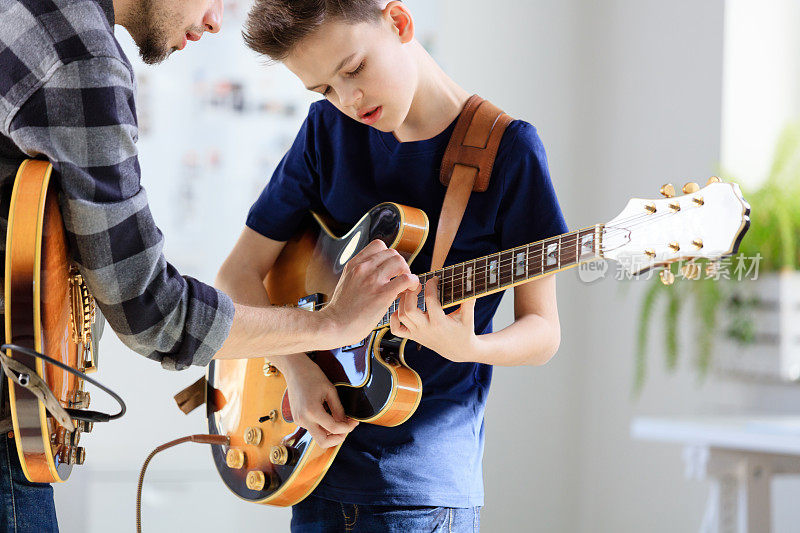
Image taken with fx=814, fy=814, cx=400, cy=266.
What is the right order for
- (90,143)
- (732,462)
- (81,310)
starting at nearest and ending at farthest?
1. (90,143)
2. (81,310)
3. (732,462)

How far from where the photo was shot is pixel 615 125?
3184mm

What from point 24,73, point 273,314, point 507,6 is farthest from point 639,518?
point 24,73

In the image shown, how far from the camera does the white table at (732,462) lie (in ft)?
7.04

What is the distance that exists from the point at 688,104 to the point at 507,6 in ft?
2.51

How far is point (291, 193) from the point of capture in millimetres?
1446

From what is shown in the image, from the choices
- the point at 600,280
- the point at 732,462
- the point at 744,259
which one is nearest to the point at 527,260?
the point at 732,462

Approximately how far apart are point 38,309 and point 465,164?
2.12 feet

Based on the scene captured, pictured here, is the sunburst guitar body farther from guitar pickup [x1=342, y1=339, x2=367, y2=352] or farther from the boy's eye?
the boy's eye

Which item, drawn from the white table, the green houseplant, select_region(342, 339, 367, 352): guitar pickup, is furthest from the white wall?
select_region(342, 339, 367, 352): guitar pickup

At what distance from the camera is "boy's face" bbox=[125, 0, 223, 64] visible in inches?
41.2

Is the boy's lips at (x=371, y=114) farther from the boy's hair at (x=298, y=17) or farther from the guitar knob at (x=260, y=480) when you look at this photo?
the guitar knob at (x=260, y=480)

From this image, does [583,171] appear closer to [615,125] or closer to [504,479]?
[615,125]

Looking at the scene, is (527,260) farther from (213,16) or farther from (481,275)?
(213,16)

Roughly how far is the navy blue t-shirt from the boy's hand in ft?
0.13
